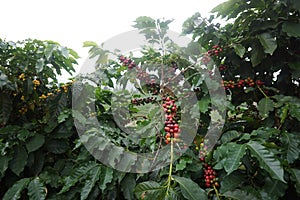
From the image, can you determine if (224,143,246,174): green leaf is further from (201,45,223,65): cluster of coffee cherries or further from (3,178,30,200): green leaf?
(3,178,30,200): green leaf

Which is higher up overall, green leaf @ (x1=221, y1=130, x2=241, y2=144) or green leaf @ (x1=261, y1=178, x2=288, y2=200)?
green leaf @ (x1=221, y1=130, x2=241, y2=144)

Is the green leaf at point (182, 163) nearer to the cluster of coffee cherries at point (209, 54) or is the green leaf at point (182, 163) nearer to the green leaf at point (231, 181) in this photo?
the green leaf at point (231, 181)

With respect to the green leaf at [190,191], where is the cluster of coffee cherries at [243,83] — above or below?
above

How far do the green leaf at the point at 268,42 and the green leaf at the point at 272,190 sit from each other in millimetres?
481

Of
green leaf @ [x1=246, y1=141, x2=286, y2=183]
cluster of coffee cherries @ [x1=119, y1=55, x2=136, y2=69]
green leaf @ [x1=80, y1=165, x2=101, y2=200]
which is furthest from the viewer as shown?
cluster of coffee cherries @ [x1=119, y1=55, x2=136, y2=69]

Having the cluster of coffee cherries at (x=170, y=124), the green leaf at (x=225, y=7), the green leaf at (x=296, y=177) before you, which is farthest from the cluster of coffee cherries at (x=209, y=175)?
the green leaf at (x=225, y=7)

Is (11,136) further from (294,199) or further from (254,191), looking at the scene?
(294,199)

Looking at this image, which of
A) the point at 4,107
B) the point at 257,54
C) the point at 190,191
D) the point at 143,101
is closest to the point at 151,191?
the point at 190,191

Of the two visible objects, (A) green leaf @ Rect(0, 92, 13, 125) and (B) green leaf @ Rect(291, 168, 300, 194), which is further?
(A) green leaf @ Rect(0, 92, 13, 125)

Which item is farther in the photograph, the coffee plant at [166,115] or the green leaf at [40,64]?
the green leaf at [40,64]

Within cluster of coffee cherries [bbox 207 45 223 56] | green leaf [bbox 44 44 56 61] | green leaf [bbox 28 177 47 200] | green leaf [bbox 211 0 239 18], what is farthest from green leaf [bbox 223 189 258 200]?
green leaf [bbox 44 44 56 61]

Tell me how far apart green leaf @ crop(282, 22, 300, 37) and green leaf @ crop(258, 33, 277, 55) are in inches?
2.1

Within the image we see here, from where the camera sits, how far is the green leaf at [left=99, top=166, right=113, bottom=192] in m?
1.01

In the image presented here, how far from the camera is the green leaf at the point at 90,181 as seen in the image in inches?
39.6
